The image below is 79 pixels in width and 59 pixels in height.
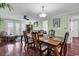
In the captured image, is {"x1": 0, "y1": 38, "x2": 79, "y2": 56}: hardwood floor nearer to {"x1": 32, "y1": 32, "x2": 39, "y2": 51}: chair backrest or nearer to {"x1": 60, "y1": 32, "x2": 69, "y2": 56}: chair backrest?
{"x1": 60, "y1": 32, "x2": 69, "y2": 56}: chair backrest

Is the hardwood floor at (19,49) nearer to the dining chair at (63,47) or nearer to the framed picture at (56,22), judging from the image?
the dining chair at (63,47)

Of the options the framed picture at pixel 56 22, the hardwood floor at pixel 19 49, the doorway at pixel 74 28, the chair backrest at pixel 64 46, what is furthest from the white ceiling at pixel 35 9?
the hardwood floor at pixel 19 49

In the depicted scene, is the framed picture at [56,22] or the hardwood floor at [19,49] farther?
the framed picture at [56,22]

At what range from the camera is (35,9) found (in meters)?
1.61

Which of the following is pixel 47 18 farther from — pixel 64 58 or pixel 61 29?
pixel 64 58

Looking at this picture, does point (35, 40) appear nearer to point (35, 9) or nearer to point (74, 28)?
point (35, 9)

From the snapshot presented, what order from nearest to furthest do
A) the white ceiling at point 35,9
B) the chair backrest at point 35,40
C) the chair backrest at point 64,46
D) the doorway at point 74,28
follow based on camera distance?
the white ceiling at point 35,9
the chair backrest at point 64,46
the doorway at point 74,28
the chair backrest at point 35,40

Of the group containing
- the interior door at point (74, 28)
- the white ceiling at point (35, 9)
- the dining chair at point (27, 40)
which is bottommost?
the dining chair at point (27, 40)

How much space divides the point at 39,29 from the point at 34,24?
0.15 meters

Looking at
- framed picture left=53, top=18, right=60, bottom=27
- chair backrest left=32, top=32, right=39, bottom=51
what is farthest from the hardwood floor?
framed picture left=53, top=18, right=60, bottom=27

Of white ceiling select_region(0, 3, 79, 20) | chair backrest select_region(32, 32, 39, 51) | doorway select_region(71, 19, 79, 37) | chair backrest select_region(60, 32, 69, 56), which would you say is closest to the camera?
white ceiling select_region(0, 3, 79, 20)

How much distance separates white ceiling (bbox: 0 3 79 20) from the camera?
1524 mm

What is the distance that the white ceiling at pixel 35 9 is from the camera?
5.00ft

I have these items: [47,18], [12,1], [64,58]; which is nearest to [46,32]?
[47,18]
